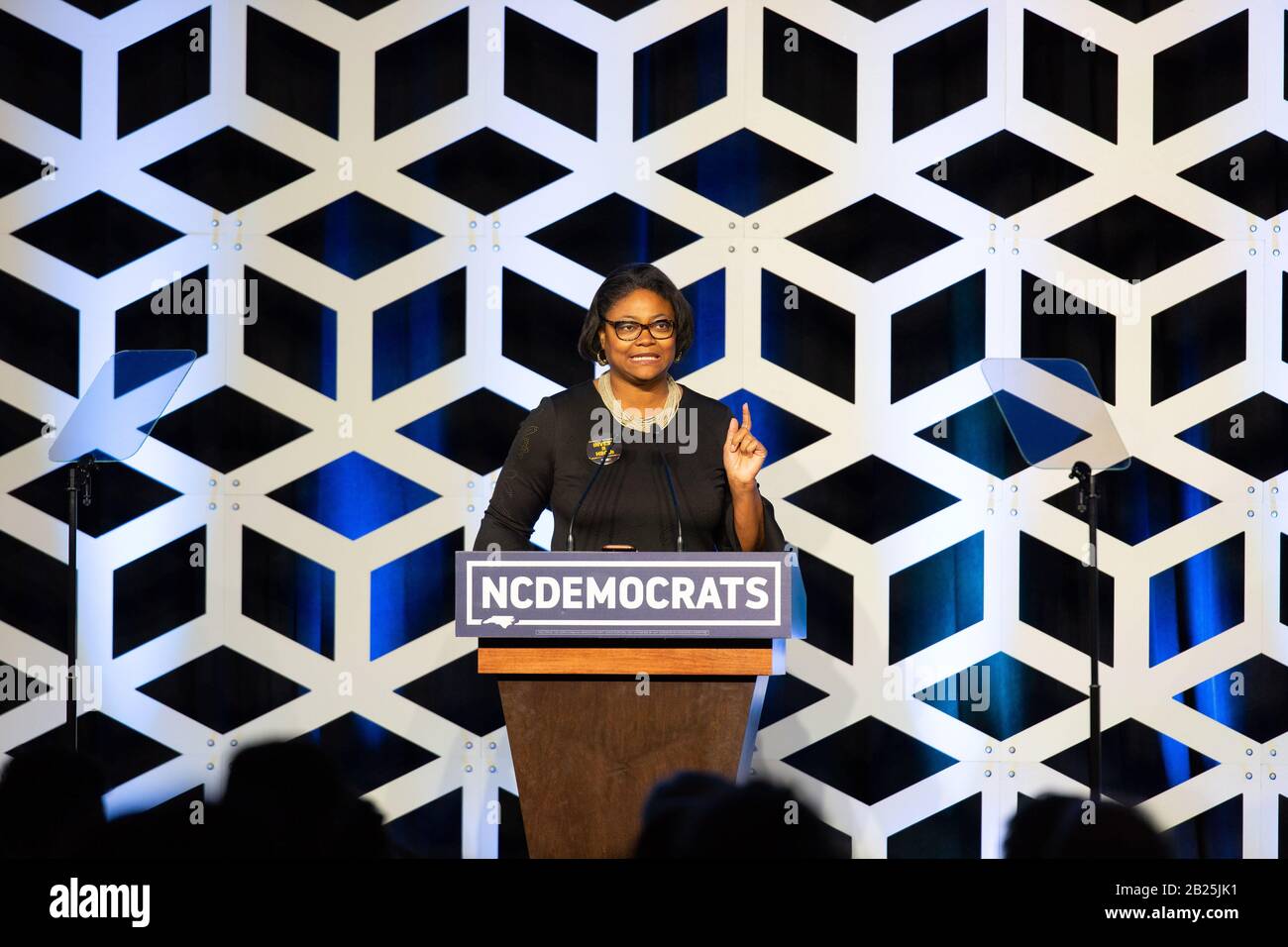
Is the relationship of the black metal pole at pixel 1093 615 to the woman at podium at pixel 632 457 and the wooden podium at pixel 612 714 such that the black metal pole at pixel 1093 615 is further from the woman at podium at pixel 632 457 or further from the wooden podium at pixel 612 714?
the wooden podium at pixel 612 714

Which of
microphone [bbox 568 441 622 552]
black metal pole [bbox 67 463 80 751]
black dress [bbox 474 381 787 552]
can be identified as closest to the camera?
microphone [bbox 568 441 622 552]

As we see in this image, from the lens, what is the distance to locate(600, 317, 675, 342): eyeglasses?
3205mm

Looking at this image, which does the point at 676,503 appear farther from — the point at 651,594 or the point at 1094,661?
the point at 1094,661

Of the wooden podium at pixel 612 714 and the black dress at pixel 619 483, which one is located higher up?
the black dress at pixel 619 483

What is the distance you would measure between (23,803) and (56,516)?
2055 mm

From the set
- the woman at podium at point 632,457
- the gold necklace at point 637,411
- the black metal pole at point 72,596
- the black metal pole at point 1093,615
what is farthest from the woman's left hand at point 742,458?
the black metal pole at point 72,596

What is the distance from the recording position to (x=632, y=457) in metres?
3.23

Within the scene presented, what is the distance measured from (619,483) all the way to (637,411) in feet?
0.55

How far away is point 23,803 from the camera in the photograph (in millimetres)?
2393

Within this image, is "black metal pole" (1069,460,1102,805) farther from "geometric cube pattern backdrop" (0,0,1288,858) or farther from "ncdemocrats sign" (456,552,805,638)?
"ncdemocrats sign" (456,552,805,638)

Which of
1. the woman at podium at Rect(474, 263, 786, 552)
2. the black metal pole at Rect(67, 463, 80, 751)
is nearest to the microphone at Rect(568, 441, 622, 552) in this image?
the woman at podium at Rect(474, 263, 786, 552)

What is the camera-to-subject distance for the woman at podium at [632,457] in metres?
3.21

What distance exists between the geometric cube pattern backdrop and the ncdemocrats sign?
1.44m
